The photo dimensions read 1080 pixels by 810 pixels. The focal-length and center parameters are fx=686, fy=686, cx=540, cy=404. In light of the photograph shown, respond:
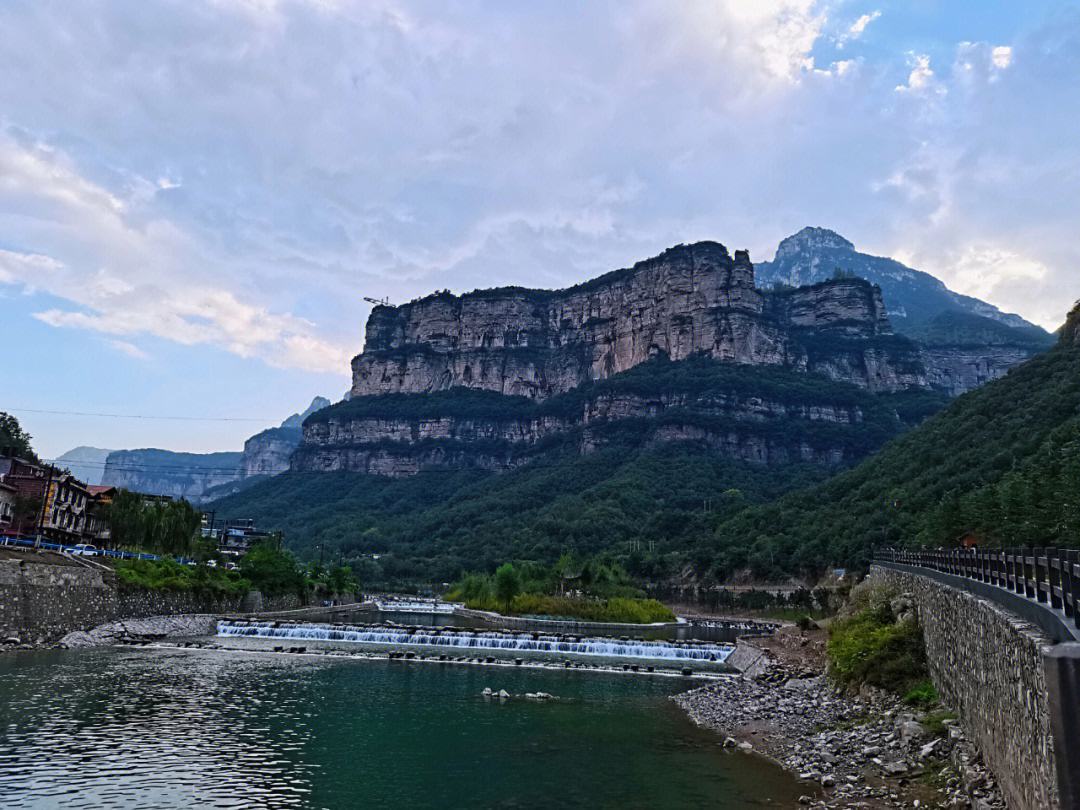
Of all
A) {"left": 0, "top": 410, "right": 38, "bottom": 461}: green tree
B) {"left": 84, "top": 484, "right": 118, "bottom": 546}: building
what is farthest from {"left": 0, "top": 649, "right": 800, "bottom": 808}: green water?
{"left": 0, "top": 410, "right": 38, "bottom": 461}: green tree

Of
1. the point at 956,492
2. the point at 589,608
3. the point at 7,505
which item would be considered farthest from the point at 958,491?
the point at 7,505

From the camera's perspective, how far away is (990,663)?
12570 millimetres

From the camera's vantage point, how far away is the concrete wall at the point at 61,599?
38.8m

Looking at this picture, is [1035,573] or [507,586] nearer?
[1035,573]

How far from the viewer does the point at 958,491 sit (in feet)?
209

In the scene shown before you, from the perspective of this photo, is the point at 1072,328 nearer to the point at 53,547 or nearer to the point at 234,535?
the point at 53,547

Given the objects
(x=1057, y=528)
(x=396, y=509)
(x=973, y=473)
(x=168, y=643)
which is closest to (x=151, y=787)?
(x=168, y=643)

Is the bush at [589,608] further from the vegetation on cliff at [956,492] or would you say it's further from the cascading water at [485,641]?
the cascading water at [485,641]

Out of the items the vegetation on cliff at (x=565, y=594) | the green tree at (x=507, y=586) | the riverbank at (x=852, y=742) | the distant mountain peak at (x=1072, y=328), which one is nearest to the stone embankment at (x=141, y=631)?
the green tree at (x=507, y=586)

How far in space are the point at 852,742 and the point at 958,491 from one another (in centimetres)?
5379

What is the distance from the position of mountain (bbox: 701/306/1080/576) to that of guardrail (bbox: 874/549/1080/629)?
22.2 metres

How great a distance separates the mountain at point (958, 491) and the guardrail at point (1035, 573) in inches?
875

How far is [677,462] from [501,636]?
108325 mm

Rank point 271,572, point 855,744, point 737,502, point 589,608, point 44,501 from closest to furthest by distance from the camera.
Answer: point 855,744 → point 44,501 → point 271,572 → point 589,608 → point 737,502
